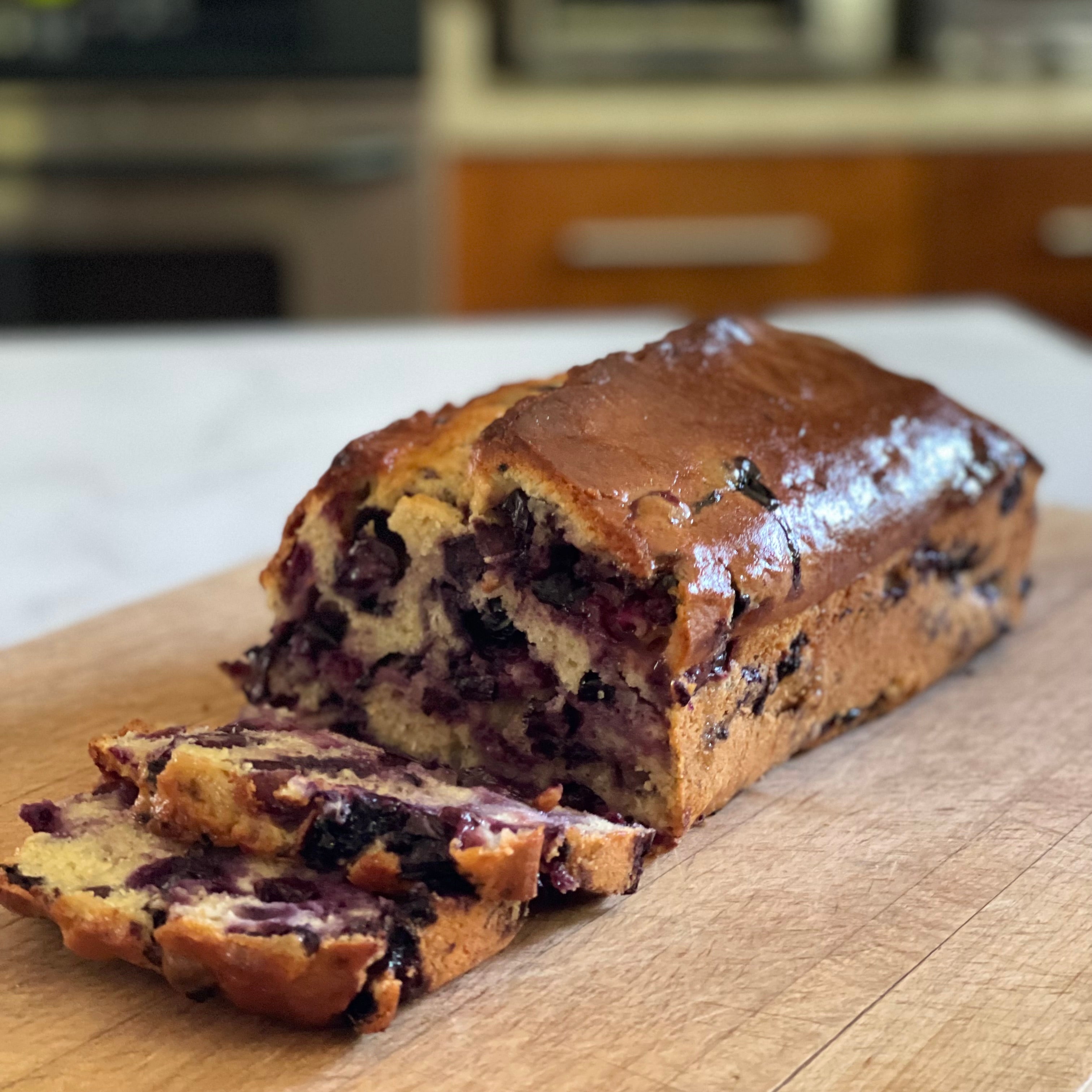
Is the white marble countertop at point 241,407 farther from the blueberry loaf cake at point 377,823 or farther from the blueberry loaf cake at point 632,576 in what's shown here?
the blueberry loaf cake at point 377,823

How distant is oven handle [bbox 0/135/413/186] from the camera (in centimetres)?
510

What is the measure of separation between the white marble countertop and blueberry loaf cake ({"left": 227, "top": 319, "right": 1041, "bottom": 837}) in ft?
2.74

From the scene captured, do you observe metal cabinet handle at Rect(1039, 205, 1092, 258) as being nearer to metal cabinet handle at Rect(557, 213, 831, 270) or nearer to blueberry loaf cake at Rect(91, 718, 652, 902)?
metal cabinet handle at Rect(557, 213, 831, 270)

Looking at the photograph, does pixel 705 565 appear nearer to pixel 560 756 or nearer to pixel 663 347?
pixel 560 756

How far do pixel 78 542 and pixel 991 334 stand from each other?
2681mm

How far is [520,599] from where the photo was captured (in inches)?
75.4

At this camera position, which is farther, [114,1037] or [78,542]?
[78,542]

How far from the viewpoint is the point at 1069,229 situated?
5934 mm

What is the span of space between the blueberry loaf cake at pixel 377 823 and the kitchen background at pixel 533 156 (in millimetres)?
3675

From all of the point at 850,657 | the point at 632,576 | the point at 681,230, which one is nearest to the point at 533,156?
the point at 681,230

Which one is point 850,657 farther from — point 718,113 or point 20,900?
point 718,113

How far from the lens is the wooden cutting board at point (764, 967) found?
149cm

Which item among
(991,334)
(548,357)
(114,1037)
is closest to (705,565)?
(114,1037)

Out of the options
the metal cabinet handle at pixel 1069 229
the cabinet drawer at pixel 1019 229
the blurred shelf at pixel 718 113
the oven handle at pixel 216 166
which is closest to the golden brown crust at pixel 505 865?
the oven handle at pixel 216 166
